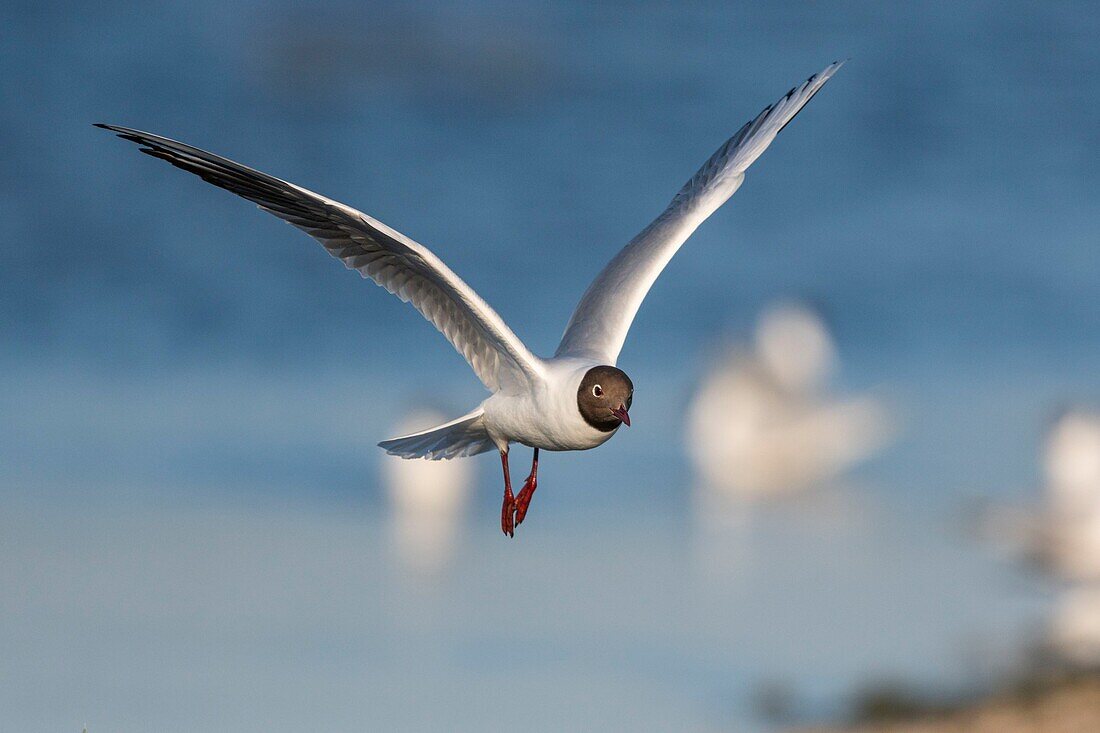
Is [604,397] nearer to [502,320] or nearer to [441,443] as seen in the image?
[502,320]

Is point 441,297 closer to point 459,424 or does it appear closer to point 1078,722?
point 459,424

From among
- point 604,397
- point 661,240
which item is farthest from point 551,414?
point 661,240

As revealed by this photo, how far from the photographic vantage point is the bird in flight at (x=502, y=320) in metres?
6.82

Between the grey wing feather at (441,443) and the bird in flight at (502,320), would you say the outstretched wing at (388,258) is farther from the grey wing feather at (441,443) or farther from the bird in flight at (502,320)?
the grey wing feather at (441,443)

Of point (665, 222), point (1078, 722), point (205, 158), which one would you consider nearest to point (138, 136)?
point (205, 158)

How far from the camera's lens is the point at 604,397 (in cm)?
676

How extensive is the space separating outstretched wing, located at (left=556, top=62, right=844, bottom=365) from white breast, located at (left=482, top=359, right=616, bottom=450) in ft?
1.33

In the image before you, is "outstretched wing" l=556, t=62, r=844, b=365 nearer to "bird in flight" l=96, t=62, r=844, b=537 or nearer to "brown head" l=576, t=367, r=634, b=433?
"bird in flight" l=96, t=62, r=844, b=537

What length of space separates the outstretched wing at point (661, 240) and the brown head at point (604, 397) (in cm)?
61

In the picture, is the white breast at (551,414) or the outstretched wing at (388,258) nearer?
the outstretched wing at (388,258)

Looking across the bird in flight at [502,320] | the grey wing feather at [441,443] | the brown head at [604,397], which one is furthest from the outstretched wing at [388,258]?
the grey wing feather at [441,443]

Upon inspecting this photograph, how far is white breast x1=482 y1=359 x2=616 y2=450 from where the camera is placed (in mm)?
6914

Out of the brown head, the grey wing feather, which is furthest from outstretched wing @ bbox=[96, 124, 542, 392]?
the grey wing feather

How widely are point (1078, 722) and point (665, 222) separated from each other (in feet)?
28.6
